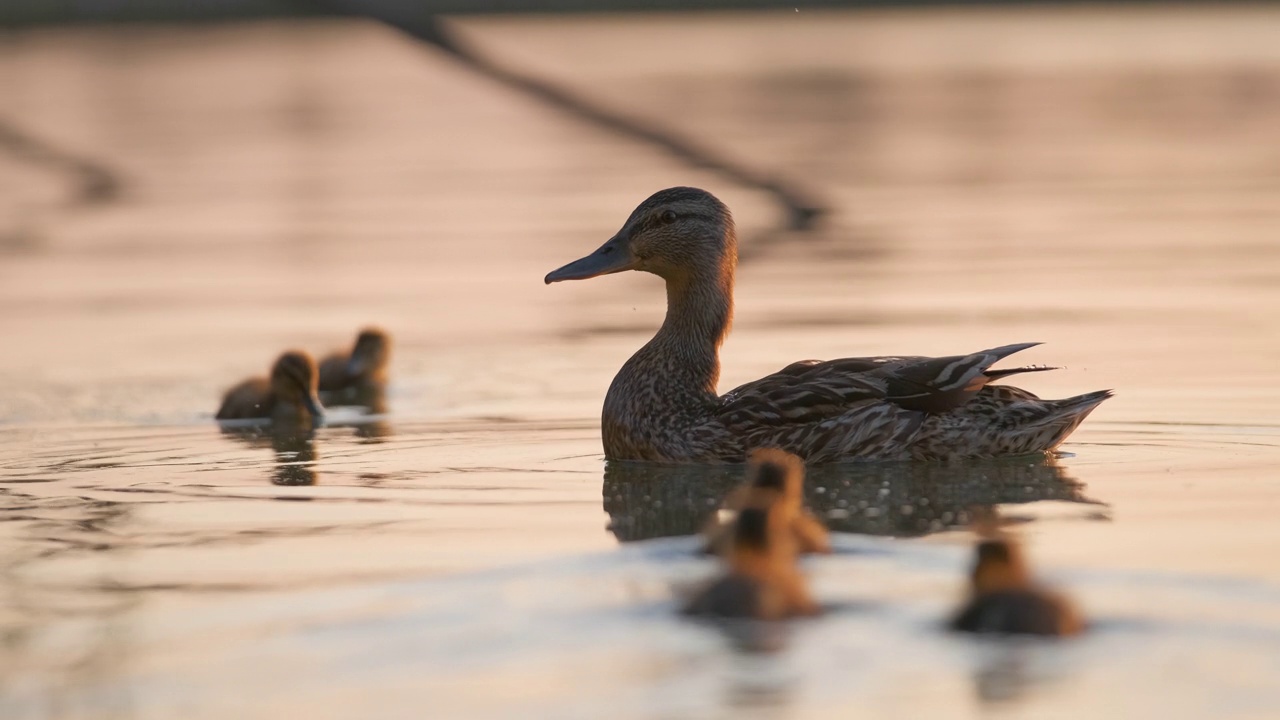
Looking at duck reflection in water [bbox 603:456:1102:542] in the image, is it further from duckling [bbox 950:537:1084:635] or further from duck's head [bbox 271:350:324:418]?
duck's head [bbox 271:350:324:418]

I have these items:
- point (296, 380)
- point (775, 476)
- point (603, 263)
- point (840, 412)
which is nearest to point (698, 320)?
point (603, 263)

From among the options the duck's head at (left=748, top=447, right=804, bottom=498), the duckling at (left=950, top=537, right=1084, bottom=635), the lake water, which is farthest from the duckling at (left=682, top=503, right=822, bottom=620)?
the duck's head at (left=748, top=447, right=804, bottom=498)

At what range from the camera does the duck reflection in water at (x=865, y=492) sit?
21.9ft

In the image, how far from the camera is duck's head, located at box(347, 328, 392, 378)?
414 inches

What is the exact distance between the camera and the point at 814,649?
4988 mm

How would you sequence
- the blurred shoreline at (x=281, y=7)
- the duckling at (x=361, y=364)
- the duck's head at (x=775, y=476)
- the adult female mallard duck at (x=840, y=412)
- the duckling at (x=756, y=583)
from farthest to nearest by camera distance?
the blurred shoreline at (x=281, y=7), the duckling at (x=361, y=364), the adult female mallard duck at (x=840, y=412), the duck's head at (x=775, y=476), the duckling at (x=756, y=583)

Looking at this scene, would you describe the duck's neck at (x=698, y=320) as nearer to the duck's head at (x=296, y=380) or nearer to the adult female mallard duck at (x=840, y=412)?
the adult female mallard duck at (x=840, y=412)

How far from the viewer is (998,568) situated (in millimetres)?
5109

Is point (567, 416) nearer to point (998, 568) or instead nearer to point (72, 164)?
point (998, 568)

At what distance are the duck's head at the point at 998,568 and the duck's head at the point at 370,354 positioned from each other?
18.4 feet

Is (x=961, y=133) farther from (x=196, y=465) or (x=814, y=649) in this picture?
(x=814, y=649)

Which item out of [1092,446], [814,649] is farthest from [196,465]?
[814,649]

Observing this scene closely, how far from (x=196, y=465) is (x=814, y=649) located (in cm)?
363

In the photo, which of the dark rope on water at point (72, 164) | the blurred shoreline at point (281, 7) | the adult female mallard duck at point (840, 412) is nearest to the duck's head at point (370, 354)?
the adult female mallard duck at point (840, 412)
